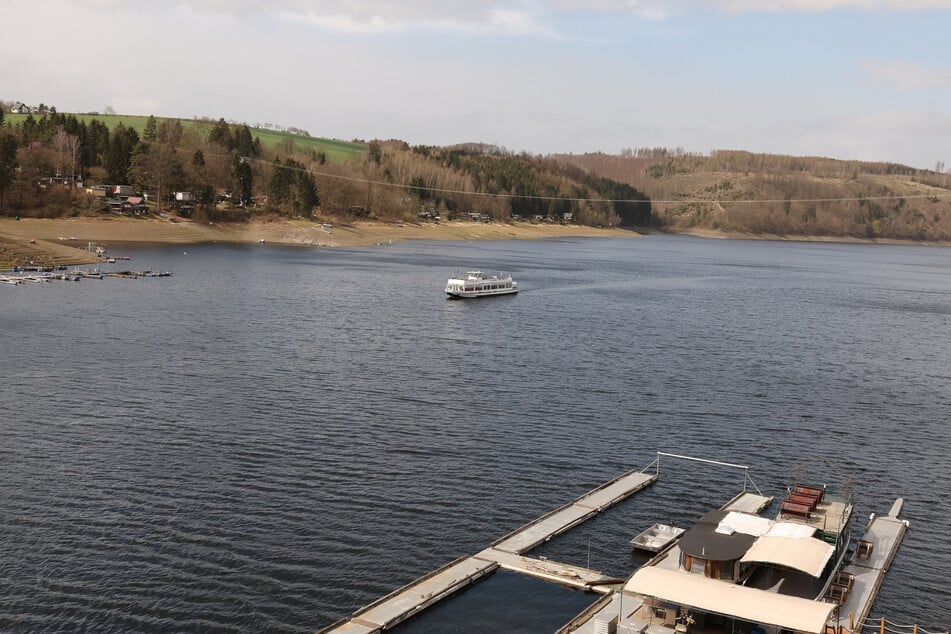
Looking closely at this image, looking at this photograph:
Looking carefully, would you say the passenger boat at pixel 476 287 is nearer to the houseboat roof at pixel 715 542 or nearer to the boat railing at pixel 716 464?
the boat railing at pixel 716 464

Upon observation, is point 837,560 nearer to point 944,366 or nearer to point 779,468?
point 779,468

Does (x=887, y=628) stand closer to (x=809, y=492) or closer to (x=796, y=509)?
(x=796, y=509)

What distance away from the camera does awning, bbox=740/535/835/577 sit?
127 ft

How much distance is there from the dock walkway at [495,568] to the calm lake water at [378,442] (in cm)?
74

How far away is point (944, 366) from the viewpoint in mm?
98375

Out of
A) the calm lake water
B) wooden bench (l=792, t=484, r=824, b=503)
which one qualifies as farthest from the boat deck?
wooden bench (l=792, t=484, r=824, b=503)

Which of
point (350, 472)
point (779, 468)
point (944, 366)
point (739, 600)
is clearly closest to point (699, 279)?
point (944, 366)

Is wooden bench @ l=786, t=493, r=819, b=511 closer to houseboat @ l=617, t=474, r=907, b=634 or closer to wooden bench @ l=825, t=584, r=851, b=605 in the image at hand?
houseboat @ l=617, t=474, r=907, b=634

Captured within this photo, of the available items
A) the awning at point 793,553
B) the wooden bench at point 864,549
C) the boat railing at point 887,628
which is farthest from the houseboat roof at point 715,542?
the wooden bench at point 864,549

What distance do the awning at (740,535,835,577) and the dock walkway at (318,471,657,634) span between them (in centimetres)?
703

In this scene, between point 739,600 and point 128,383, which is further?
point 128,383

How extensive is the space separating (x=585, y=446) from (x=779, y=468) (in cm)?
1336

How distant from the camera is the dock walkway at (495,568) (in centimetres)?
3629

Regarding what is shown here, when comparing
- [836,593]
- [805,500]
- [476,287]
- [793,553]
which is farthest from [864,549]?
[476,287]
